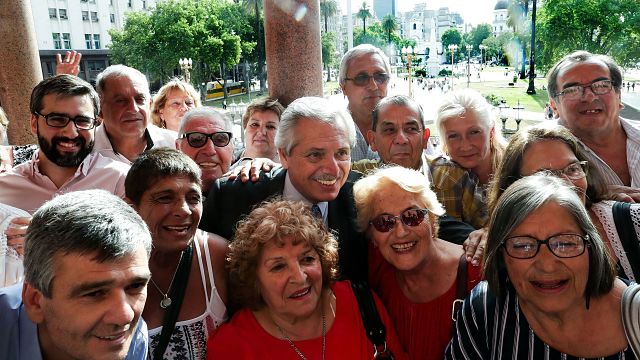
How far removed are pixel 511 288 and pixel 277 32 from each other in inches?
170

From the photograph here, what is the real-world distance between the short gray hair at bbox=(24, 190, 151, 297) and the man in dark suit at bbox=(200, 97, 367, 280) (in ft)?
4.31

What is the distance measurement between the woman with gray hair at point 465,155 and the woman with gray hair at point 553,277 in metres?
1.53

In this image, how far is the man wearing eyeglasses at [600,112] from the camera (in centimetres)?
384

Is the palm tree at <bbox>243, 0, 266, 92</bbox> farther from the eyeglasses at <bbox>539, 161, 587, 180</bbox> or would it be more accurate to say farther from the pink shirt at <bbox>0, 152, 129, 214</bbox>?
the eyeglasses at <bbox>539, 161, 587, 180</bbox>

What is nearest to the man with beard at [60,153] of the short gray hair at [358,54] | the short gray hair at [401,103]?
the short gray hair at [401,103]

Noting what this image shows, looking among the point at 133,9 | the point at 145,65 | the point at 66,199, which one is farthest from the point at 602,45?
the point at 133,9

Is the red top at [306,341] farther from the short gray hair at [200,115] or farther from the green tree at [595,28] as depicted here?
the green tree at [595,28]

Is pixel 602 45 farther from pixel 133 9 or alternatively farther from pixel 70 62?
pixel 133 9

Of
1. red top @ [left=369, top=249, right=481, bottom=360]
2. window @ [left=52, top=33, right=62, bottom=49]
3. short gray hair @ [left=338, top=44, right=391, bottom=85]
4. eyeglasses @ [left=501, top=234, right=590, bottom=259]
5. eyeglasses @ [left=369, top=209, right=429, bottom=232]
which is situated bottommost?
red top @ [left=369, top=249, right=481, bottom=360]

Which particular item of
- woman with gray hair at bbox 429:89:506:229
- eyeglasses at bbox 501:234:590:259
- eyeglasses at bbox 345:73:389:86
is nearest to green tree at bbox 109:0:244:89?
eyeglasses at bbox 345:73:389:86

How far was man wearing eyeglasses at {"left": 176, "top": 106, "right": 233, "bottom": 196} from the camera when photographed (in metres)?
3.98

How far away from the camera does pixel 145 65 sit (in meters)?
38.1

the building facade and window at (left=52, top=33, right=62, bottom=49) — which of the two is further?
window at (left=52, top=33, right=62, bottom=49)

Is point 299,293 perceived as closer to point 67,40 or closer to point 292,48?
point 292,48
